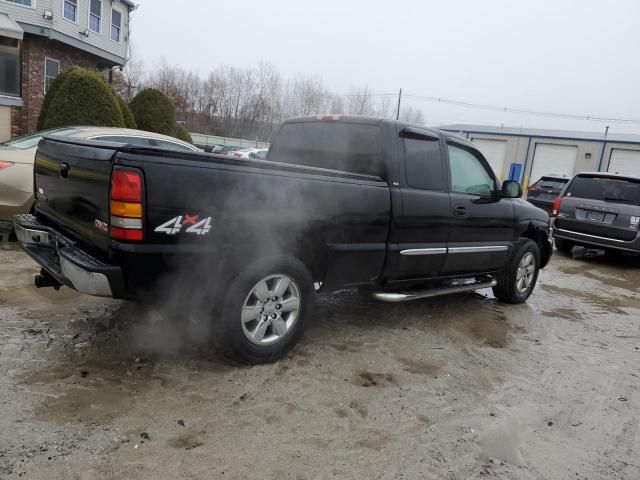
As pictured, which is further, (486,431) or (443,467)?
(486,431)

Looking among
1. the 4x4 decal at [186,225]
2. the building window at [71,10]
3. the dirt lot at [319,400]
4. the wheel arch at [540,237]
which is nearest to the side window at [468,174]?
the wheel arch at [540,237]

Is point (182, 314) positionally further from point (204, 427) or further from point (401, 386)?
point (401, 386)

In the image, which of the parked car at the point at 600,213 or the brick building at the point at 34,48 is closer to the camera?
the parked car at the point at 600,213

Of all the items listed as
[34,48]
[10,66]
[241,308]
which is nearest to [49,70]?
[34,48]

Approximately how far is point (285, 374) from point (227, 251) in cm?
96

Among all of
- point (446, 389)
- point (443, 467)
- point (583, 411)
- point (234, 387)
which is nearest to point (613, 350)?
point (583, 411)

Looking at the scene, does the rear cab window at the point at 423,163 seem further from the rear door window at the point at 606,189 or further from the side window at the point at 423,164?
the rear door window at the point at 606,189

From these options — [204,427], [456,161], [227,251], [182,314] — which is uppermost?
[456,161]

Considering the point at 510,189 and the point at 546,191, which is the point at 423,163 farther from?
the point at 546,191

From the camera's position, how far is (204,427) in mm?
2814

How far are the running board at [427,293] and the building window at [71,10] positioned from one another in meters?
20.2

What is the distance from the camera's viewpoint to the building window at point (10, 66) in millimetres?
17734

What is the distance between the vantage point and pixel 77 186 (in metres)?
3.36

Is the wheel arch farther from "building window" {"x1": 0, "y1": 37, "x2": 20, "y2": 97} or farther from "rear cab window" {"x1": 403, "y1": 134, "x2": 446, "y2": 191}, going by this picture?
"building window" {"x1": 0, "y1": 37, "x2": 20, "y2": 97}
